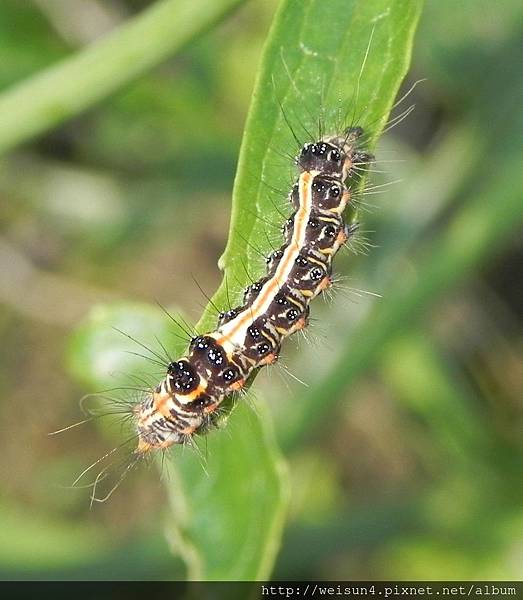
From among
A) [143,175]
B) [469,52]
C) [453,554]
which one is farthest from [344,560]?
[469,52]

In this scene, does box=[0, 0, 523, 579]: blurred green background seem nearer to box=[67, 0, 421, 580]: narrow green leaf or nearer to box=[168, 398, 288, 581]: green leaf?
box=[168, 398, 288, 581]: green leaf

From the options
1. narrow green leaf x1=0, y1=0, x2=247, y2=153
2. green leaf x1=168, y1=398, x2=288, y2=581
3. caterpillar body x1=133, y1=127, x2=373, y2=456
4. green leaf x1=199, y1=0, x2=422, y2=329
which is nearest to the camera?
green leaf x1=199, y1=0, x2=422, y2=329

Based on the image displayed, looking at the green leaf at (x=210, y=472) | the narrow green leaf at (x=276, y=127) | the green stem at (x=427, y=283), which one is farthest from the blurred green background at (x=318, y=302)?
the narrow green leaf at (x=276, y=127)

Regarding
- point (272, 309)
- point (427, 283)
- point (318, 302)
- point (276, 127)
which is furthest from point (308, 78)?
point (318, 302)

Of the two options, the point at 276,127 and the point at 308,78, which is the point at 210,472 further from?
the point at 308,78

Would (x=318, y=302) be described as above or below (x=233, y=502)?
above

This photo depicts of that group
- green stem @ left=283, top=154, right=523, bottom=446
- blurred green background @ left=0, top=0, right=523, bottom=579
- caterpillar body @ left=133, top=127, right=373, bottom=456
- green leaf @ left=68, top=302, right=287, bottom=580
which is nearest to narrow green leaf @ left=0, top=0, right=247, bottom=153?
caterpillar body @ left=133, top=127, right=373, bottom=456
